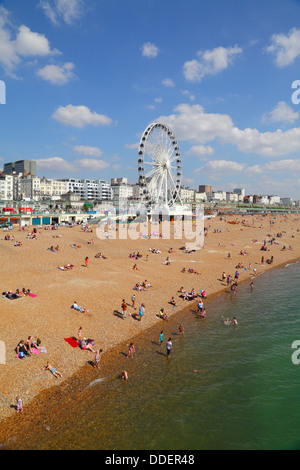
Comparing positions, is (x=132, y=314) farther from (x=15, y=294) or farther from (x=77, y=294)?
(x=15, y=294)

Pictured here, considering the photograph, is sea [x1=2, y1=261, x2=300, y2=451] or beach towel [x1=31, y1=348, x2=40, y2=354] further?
beach towel [x1=31, y1=348, x2=40, y2=354]

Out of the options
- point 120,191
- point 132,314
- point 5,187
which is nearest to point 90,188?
point 120,191

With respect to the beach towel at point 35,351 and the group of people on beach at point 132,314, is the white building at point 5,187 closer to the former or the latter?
the group of people on beach at point 132,314

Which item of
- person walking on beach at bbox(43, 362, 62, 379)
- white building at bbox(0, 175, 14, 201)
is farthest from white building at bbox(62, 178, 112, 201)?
person walking on beach at bbox(43, 362, 62, 379)

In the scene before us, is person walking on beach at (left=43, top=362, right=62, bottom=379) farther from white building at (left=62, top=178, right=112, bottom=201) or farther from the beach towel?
white building at (left=62, top=178, right=112, bottom=201)

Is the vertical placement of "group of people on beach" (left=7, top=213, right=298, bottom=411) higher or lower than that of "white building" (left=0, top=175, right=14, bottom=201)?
lower
